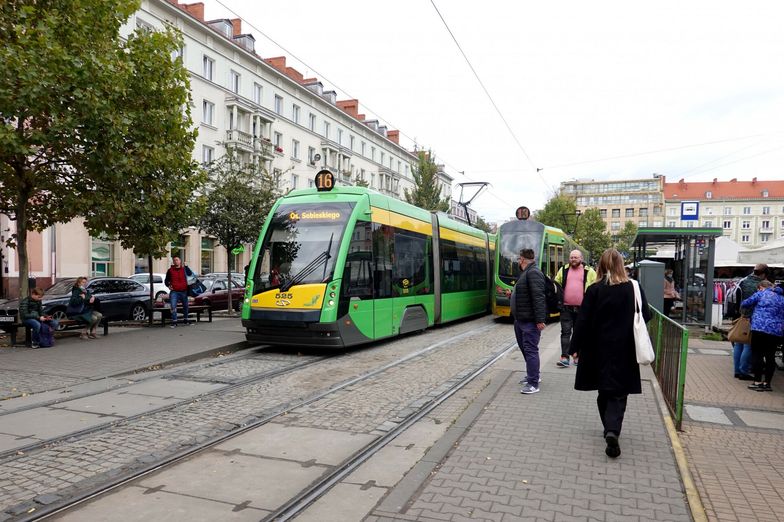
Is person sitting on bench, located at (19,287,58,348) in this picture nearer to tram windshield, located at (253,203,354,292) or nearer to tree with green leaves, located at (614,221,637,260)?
tram windshield, located at (253,203,354,292)

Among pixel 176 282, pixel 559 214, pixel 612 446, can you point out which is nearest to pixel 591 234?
pixel 559 214

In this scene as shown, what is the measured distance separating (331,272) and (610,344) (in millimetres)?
6052

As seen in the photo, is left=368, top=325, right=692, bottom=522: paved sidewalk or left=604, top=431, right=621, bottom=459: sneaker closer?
left=368, top=325, right=692, bottom=522: paved sidewalk

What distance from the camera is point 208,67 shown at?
36.2 metres

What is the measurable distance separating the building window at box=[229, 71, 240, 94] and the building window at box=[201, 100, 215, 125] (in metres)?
2.31

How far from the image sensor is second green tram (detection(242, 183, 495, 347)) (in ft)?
33.4

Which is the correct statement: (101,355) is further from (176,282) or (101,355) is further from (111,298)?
(111,298)

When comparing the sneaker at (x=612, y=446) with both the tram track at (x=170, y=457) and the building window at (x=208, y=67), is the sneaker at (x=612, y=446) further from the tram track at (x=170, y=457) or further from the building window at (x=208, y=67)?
the building window at (x=208, y=67)

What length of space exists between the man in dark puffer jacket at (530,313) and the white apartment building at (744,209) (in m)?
109

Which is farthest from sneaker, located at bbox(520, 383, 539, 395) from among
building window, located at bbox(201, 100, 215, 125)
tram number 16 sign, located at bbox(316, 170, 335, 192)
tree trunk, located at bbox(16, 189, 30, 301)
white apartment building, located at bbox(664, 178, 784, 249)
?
white apartment building, located at bbox(664, 178, 784, 249)

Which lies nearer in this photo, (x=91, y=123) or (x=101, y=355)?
(x=101, y=355)

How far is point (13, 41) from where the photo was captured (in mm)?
10555

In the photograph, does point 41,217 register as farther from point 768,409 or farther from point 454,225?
point 768,409

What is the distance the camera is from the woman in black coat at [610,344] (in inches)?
195
